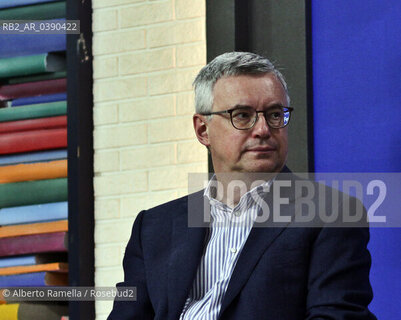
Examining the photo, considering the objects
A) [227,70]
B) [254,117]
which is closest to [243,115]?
[254,117]

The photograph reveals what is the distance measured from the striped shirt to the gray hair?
0.34m

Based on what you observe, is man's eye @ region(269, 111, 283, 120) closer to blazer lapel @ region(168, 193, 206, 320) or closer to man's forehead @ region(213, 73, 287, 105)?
man's forehead @ region(213, 73, 287, 105)

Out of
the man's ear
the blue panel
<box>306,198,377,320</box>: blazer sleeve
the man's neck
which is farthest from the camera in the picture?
the blue panel

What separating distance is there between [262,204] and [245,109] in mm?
302

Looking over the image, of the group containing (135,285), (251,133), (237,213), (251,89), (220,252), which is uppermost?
(251,89)

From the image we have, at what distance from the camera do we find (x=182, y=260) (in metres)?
2.65

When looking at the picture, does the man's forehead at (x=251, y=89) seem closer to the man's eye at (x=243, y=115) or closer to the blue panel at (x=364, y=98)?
the man's eye at (x=243, y=115)

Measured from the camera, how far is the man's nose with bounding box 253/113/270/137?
259 cm

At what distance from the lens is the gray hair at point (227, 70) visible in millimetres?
2674

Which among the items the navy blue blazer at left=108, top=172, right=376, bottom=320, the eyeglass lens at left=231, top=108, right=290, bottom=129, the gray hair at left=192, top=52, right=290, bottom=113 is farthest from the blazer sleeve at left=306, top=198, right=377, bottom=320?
the gray hair at left=192, top=52, right=290, bottom=113

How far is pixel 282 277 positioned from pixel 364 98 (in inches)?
47.2

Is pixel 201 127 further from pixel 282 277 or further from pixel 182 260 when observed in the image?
pixel 282 277

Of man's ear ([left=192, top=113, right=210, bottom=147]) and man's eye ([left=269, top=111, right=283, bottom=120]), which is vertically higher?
man's eye ([left=269, top=111, right=283, bottom=120])

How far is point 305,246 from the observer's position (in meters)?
2.46
